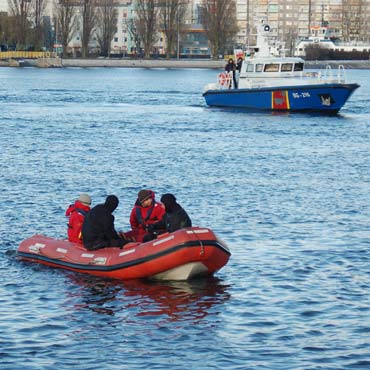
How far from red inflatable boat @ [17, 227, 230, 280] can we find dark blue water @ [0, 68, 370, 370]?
0.23m

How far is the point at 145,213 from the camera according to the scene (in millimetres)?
21781

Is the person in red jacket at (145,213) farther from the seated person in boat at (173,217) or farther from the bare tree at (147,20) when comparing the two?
the bare tree at (147,20)

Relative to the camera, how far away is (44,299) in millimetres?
19375

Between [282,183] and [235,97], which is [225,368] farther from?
[235,97]

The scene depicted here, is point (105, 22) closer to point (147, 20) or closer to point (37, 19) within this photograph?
point (37, 19)

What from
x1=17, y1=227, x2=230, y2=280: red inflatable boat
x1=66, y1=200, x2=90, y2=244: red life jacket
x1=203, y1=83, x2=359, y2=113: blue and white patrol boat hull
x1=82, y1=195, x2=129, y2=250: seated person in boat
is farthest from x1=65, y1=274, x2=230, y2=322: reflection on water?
x1=203, y1=83, x2=359, y2=113: blue and white patrol boat hull

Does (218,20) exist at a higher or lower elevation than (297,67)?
higher

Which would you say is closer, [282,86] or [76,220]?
[76,220]

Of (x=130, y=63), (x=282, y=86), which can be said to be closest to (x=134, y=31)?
(x=130, y=63)

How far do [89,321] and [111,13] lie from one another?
13723 centimetres

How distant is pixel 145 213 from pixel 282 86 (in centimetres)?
3623

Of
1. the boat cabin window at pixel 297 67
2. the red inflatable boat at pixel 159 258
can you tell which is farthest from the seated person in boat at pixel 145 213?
the boat cabin window at pixel 297 67

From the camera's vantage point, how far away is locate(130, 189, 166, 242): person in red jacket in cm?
2164

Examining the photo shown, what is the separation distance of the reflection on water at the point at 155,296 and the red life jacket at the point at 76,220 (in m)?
0.83
